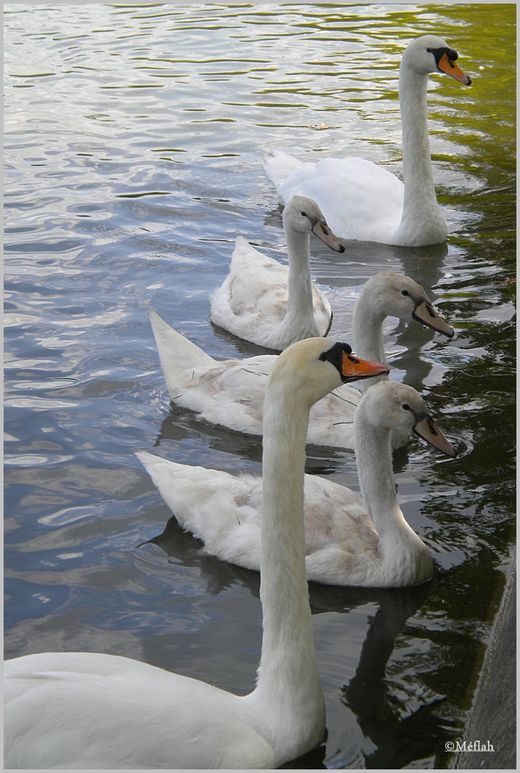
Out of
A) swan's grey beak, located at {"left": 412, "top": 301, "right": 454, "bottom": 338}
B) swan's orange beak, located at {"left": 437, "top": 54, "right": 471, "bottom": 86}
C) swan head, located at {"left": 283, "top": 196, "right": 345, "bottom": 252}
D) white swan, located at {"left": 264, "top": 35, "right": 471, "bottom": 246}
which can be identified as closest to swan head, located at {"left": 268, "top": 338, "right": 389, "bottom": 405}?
swan's grey beak, located at {"left": 412, "top": 301, "right": 454, "bottom": 338}

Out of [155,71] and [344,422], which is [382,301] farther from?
[155,71]

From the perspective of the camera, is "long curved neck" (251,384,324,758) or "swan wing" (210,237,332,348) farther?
"swan wing" (210,237,332,348)

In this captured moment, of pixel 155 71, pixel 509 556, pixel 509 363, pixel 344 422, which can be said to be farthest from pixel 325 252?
pixel 155 71

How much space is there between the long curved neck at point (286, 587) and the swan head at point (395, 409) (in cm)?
162

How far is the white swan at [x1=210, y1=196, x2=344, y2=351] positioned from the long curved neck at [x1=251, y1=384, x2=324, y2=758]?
4062 mm

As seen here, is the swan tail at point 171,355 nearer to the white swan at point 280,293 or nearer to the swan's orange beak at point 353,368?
the white swan at point 280,293

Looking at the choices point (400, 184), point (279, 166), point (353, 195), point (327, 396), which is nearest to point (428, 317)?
point (327, 396)

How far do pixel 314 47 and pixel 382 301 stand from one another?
11.0 meters

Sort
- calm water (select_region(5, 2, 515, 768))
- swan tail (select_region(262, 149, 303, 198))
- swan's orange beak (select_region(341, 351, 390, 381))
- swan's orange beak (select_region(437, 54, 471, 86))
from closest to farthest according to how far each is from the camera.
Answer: swan's orange beak (select_region(341, 351, 390, 381)) < calm water (select_region(5, 2, 515, 768)) < swan's orange beak (select_region(437, 54, 471, 86)) < swan tail (select_region(262, 149, 303, 198))

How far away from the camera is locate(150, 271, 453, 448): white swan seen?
7.63 m

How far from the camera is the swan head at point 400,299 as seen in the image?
784cm

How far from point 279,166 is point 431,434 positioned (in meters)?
6.38

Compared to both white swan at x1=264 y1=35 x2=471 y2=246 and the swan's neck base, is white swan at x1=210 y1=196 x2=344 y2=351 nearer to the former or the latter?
white swan at x1=264 y1=35 x2=471 y2=246

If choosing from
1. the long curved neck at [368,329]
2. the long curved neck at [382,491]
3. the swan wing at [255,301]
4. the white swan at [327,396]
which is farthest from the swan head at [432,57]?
the long curved neck at [382,491]
